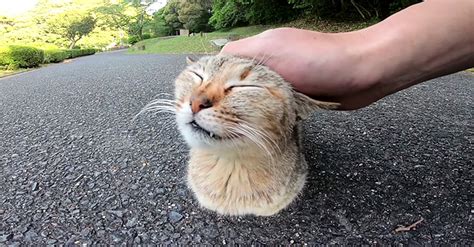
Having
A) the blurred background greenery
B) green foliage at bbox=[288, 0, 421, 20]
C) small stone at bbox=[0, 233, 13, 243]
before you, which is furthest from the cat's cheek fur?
green foliage at bbox=[288, 0, 421, 20]

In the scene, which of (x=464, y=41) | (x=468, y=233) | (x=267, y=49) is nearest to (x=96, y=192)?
(x=267, y=49)

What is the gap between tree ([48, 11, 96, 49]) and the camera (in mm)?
32156

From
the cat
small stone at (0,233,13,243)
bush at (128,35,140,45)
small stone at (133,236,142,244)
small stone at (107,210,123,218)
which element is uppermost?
the cat

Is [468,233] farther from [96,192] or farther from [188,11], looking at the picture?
[188,11]

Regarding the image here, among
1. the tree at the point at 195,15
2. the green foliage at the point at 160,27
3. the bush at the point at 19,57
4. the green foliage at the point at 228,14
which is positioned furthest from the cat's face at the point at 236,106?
the green foliage at the point at 160,27

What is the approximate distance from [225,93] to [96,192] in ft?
3.11

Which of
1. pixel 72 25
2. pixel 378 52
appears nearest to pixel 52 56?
pixel 72 25

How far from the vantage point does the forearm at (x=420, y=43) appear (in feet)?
4.42

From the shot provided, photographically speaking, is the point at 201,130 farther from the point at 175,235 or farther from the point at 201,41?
the point at 201,41

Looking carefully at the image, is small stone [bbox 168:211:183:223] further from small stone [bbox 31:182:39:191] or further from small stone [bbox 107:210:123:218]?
small stone [bbox 31:182:39:191]

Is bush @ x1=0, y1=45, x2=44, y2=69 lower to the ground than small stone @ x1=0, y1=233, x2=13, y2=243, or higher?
lower

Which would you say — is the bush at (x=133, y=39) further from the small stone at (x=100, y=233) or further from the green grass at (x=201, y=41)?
the small stone at (x=100, y=233)

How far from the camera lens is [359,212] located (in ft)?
4.91

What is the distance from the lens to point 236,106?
4.22 feet
